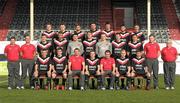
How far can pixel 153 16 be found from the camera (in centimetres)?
3041

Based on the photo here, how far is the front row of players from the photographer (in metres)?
13.4

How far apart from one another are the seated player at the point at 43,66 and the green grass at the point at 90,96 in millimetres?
631

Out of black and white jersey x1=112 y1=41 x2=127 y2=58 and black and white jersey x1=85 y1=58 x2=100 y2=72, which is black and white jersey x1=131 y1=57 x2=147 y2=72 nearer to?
black and white jersey x1=112 y1=41 x2=127 y2=58

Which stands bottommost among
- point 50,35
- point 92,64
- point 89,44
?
point 92,64

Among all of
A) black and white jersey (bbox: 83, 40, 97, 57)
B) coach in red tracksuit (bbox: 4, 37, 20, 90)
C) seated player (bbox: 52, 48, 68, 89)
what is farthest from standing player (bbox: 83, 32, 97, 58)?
coach in red tracksuit (bbox: 4, 37, 20, 90)

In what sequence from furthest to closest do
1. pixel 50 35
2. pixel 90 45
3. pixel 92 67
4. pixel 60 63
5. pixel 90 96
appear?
pixel 50 35
pixel 90 45
pixel 92 67
pixel 60 63
pixel 90 96

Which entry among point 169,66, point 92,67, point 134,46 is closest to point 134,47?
point 134,46

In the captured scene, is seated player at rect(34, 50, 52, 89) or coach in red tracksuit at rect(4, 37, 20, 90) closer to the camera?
seated player at rect(34, 50, 52, 89)

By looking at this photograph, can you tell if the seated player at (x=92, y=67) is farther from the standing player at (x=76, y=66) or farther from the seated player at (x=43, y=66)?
the seated player at (x=43, y=66)

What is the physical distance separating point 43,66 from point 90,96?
228 centimetres

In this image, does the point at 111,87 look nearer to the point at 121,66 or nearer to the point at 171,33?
the point at 121,66

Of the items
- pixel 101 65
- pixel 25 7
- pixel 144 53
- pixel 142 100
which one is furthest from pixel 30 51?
pixel 25 7

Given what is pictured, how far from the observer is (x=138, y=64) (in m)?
13.7

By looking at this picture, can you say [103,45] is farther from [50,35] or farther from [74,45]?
[50,35]
